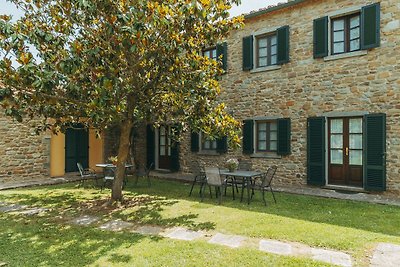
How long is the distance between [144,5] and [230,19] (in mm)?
2214

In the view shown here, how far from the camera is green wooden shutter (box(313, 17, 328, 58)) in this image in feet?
28.5

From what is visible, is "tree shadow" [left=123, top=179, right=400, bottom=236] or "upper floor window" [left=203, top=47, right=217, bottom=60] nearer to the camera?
"tree shadow" [left=123, top=179, right=400, bottom=236]

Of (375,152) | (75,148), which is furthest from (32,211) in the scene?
(375,152)

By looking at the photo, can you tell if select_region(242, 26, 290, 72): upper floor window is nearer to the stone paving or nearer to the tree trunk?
the tree trunk

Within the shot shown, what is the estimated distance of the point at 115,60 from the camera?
5.67 metres

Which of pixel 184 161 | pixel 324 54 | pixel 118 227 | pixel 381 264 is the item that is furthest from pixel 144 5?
pixel 184 161

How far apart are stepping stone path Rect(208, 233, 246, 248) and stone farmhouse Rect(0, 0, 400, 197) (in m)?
4.61

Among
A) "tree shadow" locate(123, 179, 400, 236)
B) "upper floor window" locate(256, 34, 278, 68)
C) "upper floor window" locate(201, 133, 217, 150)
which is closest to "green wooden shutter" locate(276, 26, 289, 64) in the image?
"upper floor window" locate(256, 34, 278, 68)

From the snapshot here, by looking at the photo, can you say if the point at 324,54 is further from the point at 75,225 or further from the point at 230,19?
the point at 75,225

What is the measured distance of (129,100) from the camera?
6625 mm

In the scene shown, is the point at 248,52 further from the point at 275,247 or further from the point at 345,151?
the point at 275,247

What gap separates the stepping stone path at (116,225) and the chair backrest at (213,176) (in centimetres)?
240

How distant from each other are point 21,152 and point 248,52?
8.86 m

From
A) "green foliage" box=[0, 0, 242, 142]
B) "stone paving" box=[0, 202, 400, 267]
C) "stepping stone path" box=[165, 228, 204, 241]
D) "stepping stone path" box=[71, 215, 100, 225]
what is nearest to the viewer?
"stone paving" box=[0, 202, 400, 267]
